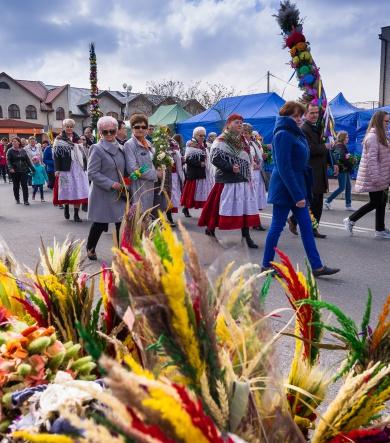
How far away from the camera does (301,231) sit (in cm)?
436

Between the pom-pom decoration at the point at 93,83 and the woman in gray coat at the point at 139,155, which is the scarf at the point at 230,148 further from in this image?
the pom-pom decoration at the point at 93,83

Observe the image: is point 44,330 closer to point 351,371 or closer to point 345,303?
point 351,371

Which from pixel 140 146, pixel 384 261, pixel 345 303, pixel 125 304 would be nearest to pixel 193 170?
pixel 140 146

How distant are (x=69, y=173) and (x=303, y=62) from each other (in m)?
4.62

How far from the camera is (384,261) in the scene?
209 inches

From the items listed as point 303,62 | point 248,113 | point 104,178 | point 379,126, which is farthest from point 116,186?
point 248,113

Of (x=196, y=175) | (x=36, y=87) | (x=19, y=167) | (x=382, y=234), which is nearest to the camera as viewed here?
(x=382, y=234)

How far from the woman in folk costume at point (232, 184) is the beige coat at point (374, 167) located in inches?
62.0

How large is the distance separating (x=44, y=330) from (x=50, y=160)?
1254 cm

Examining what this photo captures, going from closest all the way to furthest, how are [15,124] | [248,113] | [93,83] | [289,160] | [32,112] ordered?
[289,160] < [93,83] < [248,113] < [15,124] < [32,112]

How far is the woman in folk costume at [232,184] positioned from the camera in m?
5.68

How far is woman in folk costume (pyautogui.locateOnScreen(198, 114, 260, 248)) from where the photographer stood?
5680 millimetres

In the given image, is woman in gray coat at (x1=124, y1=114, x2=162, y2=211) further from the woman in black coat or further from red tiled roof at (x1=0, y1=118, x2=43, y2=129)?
red tiled roof at (x1=0, y1=118, x2=43, y2=129)

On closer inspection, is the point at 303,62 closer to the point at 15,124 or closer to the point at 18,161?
the point at 18,161
